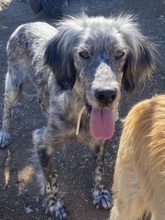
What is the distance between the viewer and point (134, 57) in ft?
11.0

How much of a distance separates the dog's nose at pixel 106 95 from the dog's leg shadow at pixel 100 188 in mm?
1027

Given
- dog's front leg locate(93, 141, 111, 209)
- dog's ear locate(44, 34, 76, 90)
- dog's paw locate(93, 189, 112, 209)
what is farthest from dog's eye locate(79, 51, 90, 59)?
dog's paw locate(93, 189, 112, 209)

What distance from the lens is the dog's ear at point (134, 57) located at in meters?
3.36

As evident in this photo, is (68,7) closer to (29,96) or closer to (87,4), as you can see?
(87,4)

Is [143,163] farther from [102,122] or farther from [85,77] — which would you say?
[85,77]

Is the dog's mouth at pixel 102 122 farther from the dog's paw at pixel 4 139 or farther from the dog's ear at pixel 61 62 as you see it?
the dog's paw at pixel 4 139

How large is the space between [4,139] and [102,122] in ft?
6.09

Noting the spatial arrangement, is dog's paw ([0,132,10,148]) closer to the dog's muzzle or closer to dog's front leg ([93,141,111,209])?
dog's front leg ([93,141,111,209])

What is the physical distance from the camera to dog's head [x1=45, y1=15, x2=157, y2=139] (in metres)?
3.01

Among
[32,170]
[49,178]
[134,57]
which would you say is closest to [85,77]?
[134,57]

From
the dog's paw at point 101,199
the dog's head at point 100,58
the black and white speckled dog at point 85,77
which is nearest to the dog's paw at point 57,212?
the black and white speckled dog at point 85,77

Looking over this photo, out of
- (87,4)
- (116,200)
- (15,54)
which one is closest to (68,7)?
(87,4)

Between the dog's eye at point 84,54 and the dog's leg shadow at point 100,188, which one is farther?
the dog's leg shadow at point 100,188

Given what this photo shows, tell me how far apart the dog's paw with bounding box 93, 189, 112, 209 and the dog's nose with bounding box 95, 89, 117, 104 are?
4.34ft
